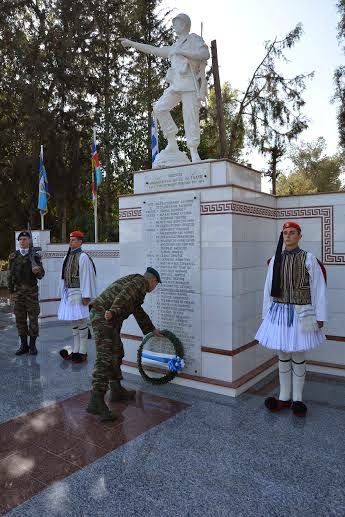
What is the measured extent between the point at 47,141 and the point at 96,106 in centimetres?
273

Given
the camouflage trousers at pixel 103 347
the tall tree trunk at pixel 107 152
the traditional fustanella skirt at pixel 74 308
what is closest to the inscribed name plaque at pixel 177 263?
the camouflage trousers at pixel 103 347

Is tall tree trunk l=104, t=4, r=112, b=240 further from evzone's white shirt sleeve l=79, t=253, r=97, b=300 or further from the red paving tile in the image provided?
the red paving tile

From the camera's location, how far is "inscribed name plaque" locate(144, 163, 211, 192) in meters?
4.93

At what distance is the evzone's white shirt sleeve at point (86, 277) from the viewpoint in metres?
5.91

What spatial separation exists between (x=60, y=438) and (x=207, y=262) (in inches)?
95.4

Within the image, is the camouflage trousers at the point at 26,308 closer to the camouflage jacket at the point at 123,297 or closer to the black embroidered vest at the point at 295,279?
the camouflage jacket at the point at 123,297

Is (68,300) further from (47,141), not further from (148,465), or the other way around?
(47,141)

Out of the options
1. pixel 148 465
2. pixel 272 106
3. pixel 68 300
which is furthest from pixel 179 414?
pixel 272 106

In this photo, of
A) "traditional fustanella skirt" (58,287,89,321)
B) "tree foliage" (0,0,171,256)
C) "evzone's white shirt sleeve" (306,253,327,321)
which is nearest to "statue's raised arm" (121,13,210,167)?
"evzone's white shirt sleeve" (306,253,327,321)

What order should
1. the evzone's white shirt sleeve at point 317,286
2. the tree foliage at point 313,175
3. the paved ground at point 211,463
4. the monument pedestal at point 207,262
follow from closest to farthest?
1. the paved ground at point 211,463
2. the evzone's white shirt sleeve at point 317,286
3. the monument pedestal at point 207,262
4. the tree foliage at point 313,175

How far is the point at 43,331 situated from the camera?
8.36 m

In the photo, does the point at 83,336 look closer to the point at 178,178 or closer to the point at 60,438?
the point at 60,438

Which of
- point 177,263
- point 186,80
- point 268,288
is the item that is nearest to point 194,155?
point 186,80

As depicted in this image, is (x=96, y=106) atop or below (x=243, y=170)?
atop
